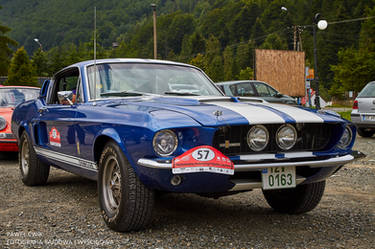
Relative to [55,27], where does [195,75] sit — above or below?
below

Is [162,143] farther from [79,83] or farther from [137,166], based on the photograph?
[79,83]

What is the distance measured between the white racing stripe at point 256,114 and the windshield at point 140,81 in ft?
3.11

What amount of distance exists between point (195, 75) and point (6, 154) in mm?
5553

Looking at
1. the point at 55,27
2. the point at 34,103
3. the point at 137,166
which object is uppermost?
the point at 55,27

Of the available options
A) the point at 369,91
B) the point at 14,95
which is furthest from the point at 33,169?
the point at 369,91

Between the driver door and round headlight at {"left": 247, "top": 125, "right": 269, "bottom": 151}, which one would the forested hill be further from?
round headlight at {"left": 247, "top": 125, "right": 269, "bottom": 151}

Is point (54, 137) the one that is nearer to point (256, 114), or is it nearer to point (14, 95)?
point (256, 114)

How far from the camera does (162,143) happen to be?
3.29 metres

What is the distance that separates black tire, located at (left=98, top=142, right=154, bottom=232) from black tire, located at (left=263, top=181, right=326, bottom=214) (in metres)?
1.51


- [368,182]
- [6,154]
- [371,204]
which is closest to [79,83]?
[371,204]

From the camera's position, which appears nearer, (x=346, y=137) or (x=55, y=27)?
Answer: (x=346, y=137)

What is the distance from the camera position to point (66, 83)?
5699 mm

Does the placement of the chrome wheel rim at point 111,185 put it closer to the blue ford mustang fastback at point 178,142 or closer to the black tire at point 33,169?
the blue ford mustang fastback at point 178,142

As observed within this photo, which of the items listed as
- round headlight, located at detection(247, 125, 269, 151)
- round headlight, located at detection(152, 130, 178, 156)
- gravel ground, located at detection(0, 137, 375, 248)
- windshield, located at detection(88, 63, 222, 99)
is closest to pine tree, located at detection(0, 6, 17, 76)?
gravel ground, located at detection(0, 137, 375, 248)
